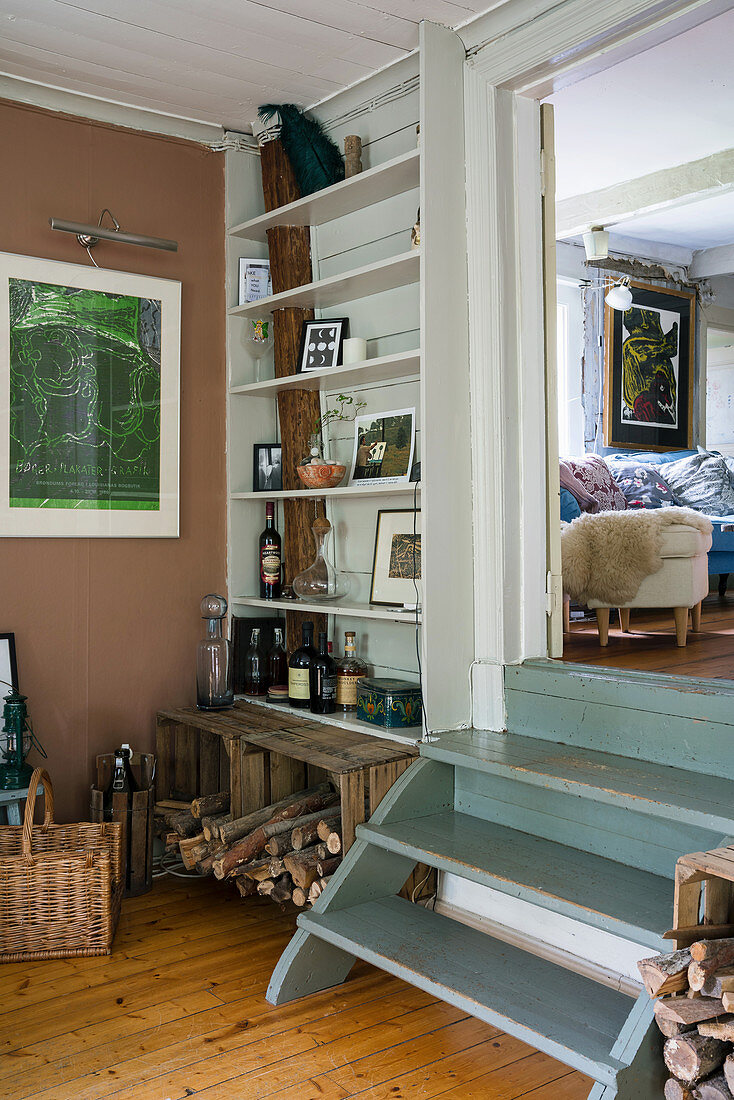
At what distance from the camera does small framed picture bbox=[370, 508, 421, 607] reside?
3.21 meters

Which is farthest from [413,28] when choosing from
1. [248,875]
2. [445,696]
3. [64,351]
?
[248,875]

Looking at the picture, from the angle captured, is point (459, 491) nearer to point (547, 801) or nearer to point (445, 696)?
point (445, 696)

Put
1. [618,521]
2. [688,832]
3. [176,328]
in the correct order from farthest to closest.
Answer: [618,521]
[176,328]
[688,832]

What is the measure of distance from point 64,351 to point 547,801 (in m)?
2.25

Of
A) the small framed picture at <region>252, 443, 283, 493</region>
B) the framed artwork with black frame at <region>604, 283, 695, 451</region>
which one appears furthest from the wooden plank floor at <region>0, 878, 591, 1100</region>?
the framed artwork with black frame at <region>604, 283, 695, 451</region>

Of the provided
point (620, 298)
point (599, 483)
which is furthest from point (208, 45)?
point (620, 298)

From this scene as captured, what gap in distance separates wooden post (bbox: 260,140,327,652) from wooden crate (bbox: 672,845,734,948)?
2007 millimetres

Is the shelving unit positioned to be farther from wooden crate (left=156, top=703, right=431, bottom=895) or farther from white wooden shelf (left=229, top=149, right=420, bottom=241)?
wooden crate (left=156, top=703, right=431, bottom=895)

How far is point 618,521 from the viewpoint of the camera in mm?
4184

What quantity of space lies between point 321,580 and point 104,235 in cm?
144

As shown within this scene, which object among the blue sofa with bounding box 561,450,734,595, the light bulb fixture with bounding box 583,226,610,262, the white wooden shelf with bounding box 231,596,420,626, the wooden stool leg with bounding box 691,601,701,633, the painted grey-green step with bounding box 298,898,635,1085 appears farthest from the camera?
the light bulb fixture with bounding box 583,226,610,262

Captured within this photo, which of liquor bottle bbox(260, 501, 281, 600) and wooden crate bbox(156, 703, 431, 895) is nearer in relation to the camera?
wooden crate bbox(156, 703, 431, 895)

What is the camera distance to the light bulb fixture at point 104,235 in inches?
130

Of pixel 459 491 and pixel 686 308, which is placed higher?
pixel 686 308
